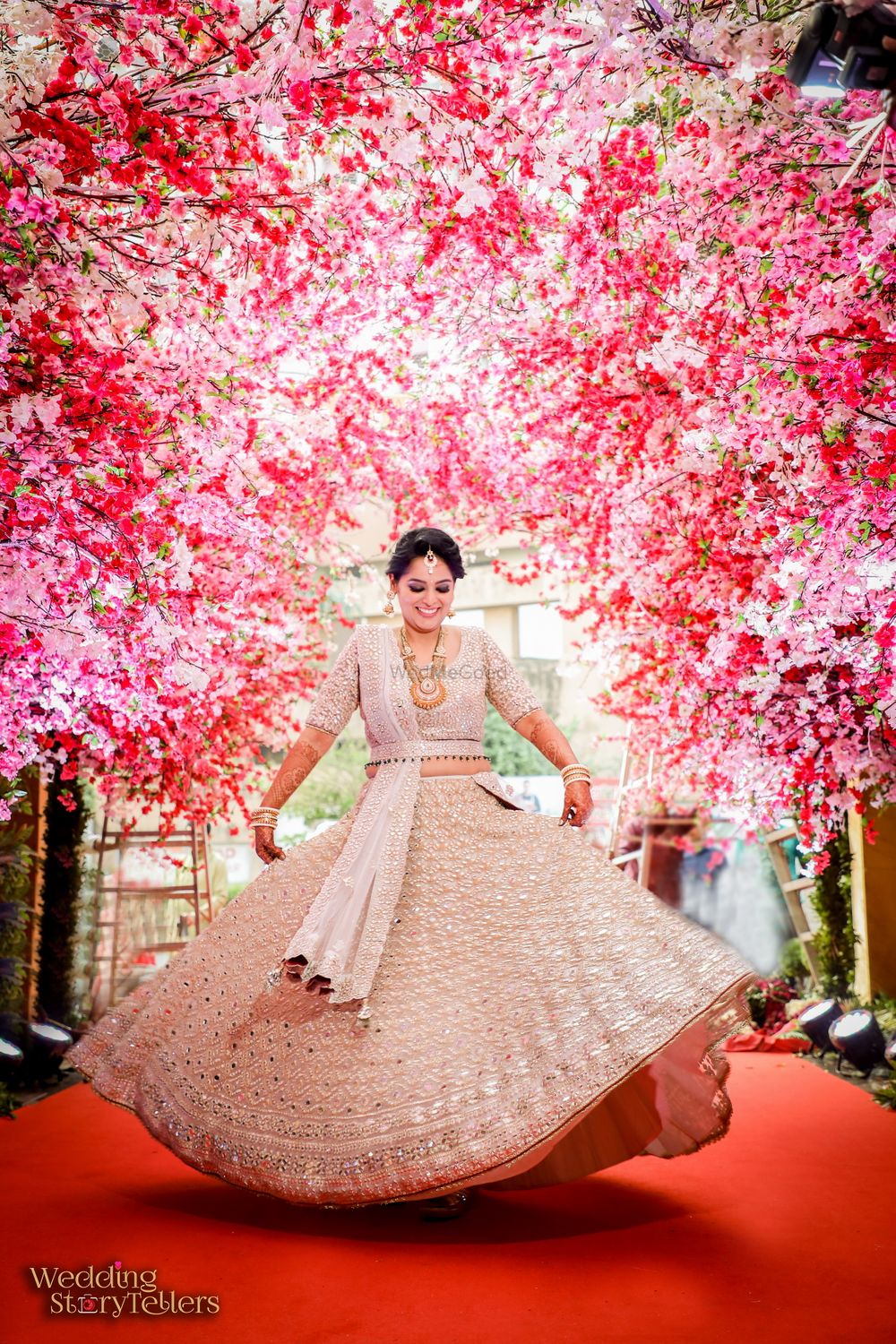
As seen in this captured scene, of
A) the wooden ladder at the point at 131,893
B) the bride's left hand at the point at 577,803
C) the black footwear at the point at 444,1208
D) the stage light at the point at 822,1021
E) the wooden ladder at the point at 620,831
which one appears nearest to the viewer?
the black footwear at the point at 444,1208

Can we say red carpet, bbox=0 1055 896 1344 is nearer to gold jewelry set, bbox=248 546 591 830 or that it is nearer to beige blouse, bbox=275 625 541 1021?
beige blouse, bbox=275 625 541 1021

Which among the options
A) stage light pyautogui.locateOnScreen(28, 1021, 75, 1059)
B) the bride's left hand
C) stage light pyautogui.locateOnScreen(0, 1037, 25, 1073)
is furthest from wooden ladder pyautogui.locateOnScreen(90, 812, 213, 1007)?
the bride's left hand

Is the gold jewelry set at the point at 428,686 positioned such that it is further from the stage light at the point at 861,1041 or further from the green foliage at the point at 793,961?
the green foliage at the point at 793,961

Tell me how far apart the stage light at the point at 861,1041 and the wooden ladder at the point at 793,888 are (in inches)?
61.2

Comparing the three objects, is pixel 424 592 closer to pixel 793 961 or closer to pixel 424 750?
pixel 424 750

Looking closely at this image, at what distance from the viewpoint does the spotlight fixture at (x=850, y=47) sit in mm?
1991

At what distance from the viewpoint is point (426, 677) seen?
3.58m

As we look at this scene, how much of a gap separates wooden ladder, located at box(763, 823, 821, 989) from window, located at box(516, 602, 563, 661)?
6168 millimetres

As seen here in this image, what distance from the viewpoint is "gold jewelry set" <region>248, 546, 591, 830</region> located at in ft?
11.2

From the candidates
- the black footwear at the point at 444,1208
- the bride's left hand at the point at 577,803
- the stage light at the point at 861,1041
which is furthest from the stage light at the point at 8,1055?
the stage light at the point at 861,1041

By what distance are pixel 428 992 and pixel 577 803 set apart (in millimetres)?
754

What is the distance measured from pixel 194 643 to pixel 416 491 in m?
1.90

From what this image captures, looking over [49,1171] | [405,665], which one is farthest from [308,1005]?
[49,1171]

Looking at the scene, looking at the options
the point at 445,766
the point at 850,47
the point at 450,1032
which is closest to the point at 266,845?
the point at 445,766
